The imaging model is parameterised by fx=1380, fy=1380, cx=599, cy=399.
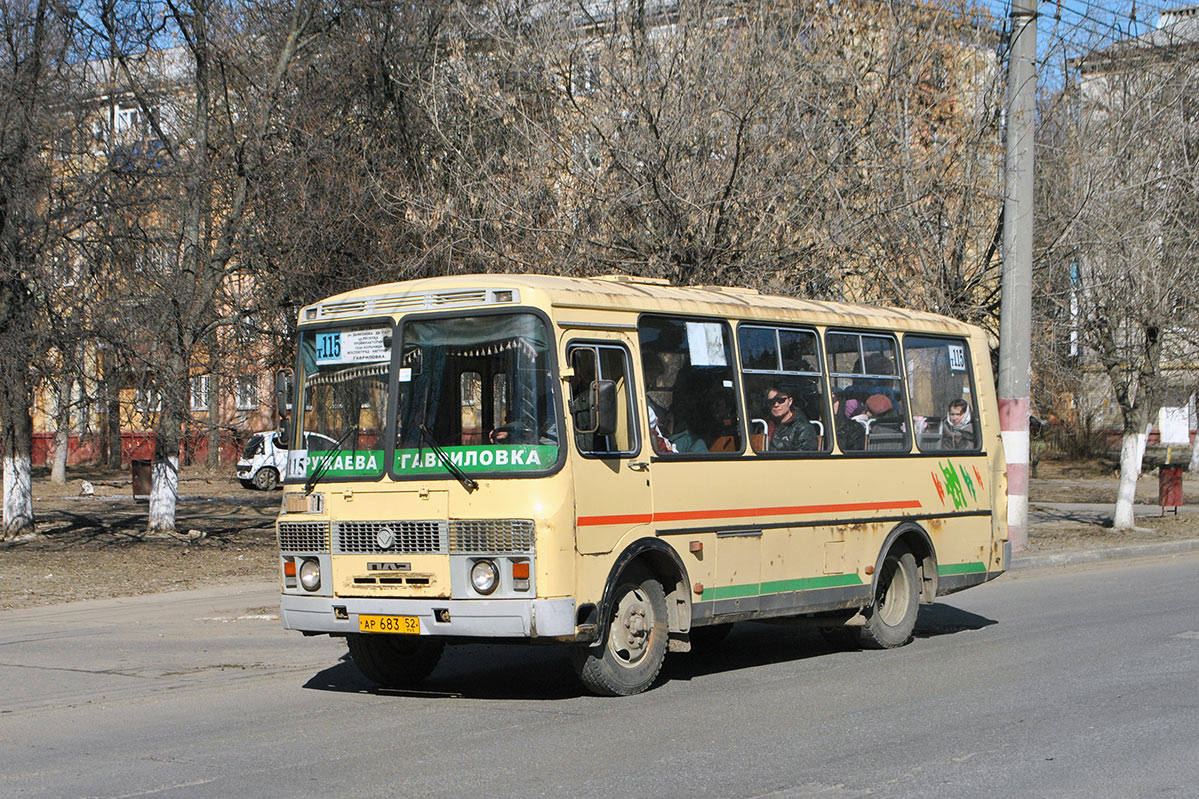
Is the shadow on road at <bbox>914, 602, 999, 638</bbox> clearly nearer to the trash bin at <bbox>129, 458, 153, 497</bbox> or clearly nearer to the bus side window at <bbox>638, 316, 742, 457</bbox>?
the bus side window at <bbox>638, 316, 742, 457</bbox>

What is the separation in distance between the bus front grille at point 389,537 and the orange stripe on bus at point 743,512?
97cm

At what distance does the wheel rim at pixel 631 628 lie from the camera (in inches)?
→ 377

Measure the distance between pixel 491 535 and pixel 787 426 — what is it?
10.5 feet

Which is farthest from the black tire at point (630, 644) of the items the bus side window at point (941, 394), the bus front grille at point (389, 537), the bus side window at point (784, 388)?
the bus side window at point (941, 394)

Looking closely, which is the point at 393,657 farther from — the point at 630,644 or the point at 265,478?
the point at 265,478

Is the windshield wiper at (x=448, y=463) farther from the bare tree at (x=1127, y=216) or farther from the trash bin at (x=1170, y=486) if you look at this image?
the trash bin at (x=1170, y=486)

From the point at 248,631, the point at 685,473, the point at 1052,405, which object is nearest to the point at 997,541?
the point at 685,473

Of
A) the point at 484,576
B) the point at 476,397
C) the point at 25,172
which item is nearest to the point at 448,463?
the point at 476,397

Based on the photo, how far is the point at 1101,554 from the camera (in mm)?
21047

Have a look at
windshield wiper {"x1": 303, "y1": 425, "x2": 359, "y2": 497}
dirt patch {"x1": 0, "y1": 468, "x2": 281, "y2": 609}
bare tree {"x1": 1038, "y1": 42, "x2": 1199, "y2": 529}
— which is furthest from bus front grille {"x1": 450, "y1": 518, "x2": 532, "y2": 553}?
bare tree {"x1": 1038, "y1": 42, "x2": 1199, "y2": 529}

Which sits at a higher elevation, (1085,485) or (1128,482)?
(1128,482)

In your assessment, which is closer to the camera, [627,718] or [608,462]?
[627,718]

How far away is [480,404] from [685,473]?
1700mm

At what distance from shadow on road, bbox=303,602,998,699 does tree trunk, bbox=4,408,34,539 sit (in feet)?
38.9
